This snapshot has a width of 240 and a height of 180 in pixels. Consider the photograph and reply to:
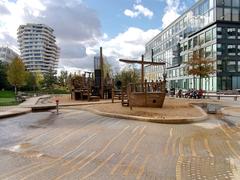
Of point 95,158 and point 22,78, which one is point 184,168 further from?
point 22,78

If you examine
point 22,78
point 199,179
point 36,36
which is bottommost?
point 199,179

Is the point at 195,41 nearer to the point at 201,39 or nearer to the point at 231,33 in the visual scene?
the point at 201,39

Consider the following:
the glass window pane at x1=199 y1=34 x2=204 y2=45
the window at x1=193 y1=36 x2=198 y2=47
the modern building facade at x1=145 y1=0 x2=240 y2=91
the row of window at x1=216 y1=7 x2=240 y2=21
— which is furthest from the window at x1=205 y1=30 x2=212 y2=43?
the window at x1=193 y1=36 x2=198 y2=47

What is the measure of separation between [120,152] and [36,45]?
6438 inches

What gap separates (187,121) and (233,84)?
146ft

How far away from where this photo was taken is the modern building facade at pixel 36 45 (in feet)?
520

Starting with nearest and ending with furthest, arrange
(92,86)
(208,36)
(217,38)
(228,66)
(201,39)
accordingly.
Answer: (92,86), (217,38), (228,66), (208,36), (201,39)

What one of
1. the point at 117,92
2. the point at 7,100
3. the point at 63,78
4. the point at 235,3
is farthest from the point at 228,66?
the point at 63,78

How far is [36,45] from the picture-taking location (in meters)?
161

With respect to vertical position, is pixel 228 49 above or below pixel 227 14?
below

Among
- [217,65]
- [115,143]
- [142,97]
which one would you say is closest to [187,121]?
[115,143]

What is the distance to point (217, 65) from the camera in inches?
2019

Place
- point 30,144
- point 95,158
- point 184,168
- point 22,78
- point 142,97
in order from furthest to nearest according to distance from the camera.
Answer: point 22,78 → point 142,97 → point 30,144 → point 95,158 → point 184,168

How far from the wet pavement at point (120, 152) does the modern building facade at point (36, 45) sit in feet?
496
